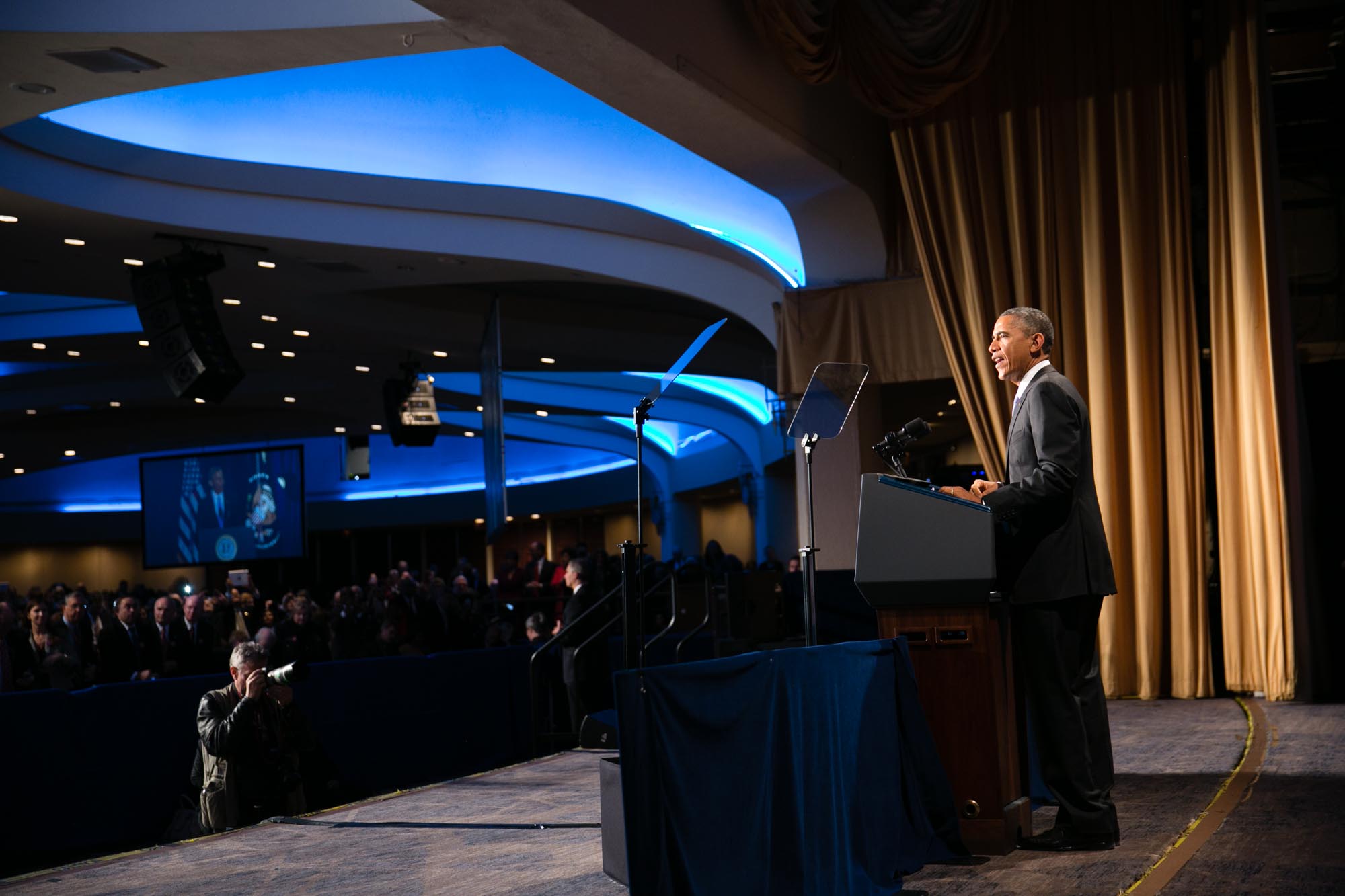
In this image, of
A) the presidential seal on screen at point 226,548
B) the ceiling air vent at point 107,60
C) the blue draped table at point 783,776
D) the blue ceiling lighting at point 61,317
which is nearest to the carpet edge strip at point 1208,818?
the blue draped table at point 783,776

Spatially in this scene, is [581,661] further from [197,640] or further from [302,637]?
[197,640]

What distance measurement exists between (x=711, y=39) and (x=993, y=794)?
401 centimetres

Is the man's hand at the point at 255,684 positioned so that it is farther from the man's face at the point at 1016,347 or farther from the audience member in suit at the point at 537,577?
the audience member in suit at the point at 537,577

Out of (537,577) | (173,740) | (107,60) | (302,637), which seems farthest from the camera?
(537,577)

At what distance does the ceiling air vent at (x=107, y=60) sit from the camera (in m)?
6.28

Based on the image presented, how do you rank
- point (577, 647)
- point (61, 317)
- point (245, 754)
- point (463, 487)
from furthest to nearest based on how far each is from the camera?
1. point (463, 487)
2. point (61, 317)
3. point (577, 647)
4. point (245, 754)

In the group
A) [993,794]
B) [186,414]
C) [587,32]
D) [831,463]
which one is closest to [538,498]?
[186,414]

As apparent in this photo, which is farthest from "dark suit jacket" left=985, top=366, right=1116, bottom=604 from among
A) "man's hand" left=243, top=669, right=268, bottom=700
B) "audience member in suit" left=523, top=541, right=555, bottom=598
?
"audience member in suit" left=523, top=541, right=555, bottom=598

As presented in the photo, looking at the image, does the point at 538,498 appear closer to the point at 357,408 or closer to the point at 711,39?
the point at 357,408

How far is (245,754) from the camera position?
5598mm

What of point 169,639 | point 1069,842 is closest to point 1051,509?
point 1069,842

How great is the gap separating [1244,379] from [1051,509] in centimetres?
393

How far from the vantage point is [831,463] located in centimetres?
893

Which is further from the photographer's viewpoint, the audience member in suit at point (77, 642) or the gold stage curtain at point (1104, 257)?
the audience member in suit at point (77, 642)
